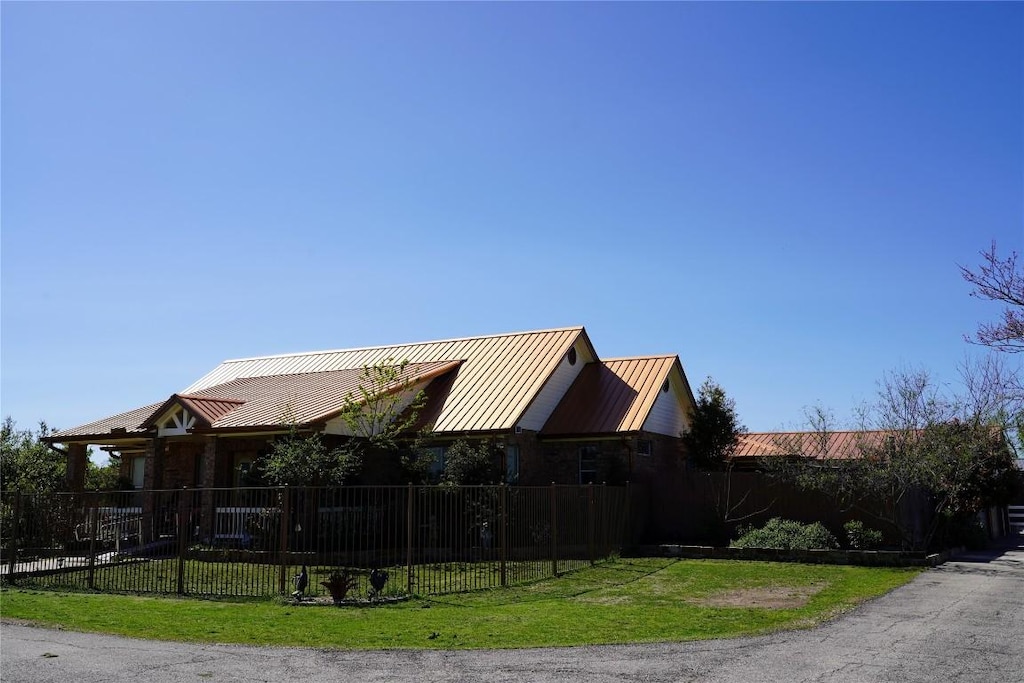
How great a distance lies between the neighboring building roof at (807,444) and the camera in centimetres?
2478

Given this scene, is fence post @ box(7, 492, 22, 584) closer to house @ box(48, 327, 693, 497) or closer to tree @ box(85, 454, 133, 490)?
house @ box(48, 327, 693, 497)

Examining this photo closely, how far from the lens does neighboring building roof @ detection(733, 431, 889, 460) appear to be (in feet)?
81.3

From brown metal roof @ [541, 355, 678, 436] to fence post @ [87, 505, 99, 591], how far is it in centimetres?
1286

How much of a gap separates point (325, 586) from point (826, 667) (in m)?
8.26

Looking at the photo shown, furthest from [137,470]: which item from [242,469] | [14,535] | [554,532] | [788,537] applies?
[788,537]

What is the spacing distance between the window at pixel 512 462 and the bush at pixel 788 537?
6625 millimetres

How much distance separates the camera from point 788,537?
66.3 feet

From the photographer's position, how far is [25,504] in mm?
18172

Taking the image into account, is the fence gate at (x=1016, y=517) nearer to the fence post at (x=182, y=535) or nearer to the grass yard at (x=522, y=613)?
the grass yard at (x=522, y=613)

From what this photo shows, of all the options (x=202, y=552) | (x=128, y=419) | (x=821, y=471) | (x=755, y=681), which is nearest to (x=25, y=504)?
(x=202, y=552)

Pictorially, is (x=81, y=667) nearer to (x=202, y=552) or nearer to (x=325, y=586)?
(x=325, y=586)

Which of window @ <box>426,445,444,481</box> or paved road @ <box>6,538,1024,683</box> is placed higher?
window @ <box>426,445,444,481</box>

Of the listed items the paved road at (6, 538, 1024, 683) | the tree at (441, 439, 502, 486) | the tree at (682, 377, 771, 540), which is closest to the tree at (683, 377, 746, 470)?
the tree at (682, 377, 771, 540)

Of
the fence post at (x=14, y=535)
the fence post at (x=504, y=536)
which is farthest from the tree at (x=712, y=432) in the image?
the fence post at (x=14, y=535)
